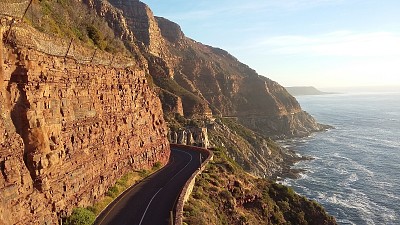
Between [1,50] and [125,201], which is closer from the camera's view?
[1,50]

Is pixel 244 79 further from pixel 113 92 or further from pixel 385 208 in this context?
pixel 113 92

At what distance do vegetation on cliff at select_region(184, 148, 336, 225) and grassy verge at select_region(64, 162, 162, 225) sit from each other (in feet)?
18.9

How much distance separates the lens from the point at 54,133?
79.6 feet

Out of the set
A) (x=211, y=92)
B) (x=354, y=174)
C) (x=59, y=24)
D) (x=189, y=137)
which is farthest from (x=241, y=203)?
(x=211, y=92)

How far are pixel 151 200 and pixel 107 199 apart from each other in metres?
3.64

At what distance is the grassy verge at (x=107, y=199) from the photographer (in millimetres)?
Answer: 25794

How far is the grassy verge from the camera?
84.6ft

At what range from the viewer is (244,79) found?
192m

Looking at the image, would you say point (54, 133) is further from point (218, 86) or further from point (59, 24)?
point (218, 86)

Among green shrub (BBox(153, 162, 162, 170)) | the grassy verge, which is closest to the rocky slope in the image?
green shrub (BBox(153, 162, 162, 170))

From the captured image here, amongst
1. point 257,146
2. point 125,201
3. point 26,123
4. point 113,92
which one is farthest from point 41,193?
point 257,146

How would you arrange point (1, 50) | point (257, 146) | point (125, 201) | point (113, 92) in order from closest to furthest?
point (1, 50) → point (125, 201) → point (113, 92) → point (257, 146)

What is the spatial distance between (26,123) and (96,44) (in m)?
19.3

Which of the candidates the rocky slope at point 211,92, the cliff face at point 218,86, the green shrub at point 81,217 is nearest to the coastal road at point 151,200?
the green shrub at point 81,217
